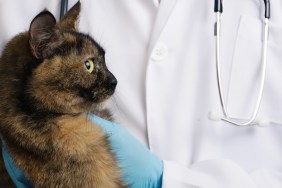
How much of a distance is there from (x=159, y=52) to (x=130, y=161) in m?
0.24

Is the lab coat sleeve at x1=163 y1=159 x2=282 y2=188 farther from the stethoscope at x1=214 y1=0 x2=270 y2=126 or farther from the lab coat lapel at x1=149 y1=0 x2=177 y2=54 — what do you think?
the lab coat lapel at x1=149 y1=0 x2=177 y2=54

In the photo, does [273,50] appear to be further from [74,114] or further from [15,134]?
[15,134]

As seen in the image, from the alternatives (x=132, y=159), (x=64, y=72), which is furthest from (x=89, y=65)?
(x=132, y=159)

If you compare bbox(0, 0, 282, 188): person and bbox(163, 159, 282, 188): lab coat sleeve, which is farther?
bbox(0, 0, 282, 188): person

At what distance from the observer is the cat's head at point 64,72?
0.65 meters

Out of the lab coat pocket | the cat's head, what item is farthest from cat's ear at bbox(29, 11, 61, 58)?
the lab coat pocket

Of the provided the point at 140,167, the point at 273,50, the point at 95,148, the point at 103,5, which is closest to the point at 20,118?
the point at 95,148

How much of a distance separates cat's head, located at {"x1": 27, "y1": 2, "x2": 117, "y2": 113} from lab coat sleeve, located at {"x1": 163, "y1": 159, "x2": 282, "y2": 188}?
0.68 feet

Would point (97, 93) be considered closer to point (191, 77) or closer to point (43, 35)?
point (43, 35)

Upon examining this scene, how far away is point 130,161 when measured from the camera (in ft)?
2.58

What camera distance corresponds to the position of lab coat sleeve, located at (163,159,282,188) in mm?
776

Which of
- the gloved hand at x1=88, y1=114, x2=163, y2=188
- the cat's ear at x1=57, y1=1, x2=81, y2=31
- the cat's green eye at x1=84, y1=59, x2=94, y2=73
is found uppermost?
the cat's ear at x1=57, y1=1, x2=81, y2=31

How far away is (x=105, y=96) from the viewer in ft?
2.36

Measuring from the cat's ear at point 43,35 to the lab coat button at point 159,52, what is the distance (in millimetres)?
248
